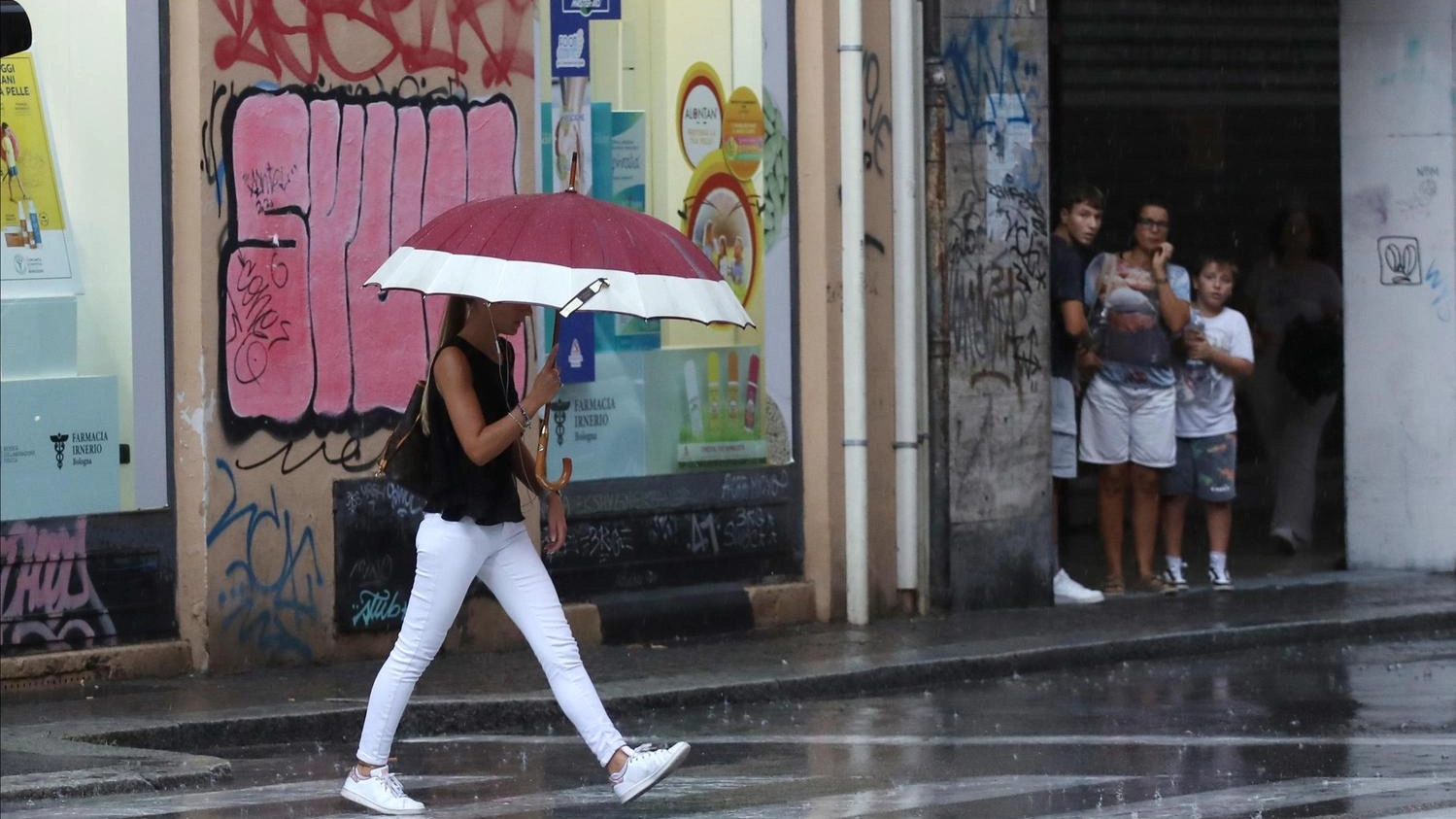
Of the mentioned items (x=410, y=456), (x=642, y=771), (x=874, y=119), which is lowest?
(x=642, y=771)

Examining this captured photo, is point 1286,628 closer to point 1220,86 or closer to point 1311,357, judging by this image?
point 1311,357

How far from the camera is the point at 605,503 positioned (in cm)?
1188

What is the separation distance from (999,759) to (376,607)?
3.43m

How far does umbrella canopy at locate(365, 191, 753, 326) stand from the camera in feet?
23.2

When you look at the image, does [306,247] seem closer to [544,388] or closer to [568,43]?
[568,43]

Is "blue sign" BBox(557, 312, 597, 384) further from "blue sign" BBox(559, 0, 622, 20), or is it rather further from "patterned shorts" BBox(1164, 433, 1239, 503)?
"patterned shorts" BBox(1164, 433, 1239, 503)

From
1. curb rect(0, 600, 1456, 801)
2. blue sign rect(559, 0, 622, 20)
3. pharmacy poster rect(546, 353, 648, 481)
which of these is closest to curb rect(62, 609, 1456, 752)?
curb rect(0, 600, 1456, 801)

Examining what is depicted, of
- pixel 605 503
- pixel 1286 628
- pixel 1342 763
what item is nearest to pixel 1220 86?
pixel 1286 628

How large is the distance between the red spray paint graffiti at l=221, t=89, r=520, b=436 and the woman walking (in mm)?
3209

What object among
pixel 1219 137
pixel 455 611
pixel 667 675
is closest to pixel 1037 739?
pixel 667 675

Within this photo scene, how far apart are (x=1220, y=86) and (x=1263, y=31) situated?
516 millimetres

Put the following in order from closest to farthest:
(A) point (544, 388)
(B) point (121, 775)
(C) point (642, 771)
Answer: (A) point (544, 388) < (C) point (642, 771) < (B) point (121, 775)

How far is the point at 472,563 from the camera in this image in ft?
24.8

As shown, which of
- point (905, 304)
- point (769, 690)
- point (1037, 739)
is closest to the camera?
point (1037, 739)
